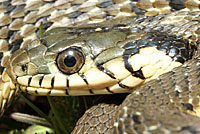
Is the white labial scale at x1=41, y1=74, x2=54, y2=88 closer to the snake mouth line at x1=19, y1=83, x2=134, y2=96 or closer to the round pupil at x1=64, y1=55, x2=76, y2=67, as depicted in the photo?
the snake mouth line at x1=19, y1=83, x2=134, y2=96

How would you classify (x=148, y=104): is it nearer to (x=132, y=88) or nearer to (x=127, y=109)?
(x=127, y=109)

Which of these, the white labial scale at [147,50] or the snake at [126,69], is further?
the white labial scale at [147,50]

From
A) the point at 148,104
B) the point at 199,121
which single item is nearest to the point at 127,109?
the point at 148,104

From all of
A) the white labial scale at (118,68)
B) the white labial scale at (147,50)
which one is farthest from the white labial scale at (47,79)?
the white labial scale at (147,50)

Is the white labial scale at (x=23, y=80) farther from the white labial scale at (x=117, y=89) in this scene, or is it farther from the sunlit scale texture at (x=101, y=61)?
the white labial scale at (x=117, y=89)

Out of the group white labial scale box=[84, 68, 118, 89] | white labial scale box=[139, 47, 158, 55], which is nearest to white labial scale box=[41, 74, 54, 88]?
white labial scale box=[84, 68, 118, 89]

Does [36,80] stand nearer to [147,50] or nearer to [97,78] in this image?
[97,78]
